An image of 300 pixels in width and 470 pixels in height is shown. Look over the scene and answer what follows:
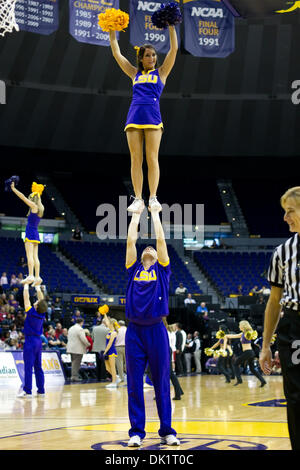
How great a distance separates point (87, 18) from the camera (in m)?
15.7

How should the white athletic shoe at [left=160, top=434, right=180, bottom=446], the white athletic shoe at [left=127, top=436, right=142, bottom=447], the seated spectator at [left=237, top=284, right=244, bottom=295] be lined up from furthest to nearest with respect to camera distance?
the seated spectator at [left=237, top=284, right=244, bottom=295]
the white athletic shoe at [left=160, top=434, right=180, bottom=446]
the white athletic shoe at [left=127, top=436, right=142, bottom=447]

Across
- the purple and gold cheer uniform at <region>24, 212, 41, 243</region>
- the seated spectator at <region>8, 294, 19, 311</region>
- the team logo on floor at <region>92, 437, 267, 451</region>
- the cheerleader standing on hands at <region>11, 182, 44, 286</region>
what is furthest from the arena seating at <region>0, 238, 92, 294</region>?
the team logo on floor at <region>92, 437, 267, 451</region>

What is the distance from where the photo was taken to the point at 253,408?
934 centimetres

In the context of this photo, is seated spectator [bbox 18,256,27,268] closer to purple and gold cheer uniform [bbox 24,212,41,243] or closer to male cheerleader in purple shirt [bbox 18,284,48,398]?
male cheerleader in purple shirt [bbox 18,284,48,398]

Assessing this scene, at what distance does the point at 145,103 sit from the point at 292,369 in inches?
127

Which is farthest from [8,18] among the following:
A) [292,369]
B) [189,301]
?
[189,301]

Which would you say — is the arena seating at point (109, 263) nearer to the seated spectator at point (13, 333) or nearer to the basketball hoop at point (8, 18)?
the seated spectator at point (13, 333)

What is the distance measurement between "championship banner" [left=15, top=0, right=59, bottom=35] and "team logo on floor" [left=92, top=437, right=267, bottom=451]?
41.8 ft

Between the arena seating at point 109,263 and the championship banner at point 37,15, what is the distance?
13.1m

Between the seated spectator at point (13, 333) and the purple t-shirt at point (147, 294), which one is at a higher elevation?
the purple t-shirt at point (147, 294)

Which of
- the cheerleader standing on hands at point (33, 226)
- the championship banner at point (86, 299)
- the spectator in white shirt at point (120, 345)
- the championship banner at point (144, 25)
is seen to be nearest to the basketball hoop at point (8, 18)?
the cheerleader standing on hands at point (33, 226)

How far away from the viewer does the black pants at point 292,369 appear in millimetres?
3398

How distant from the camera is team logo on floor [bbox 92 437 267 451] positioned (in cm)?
520
